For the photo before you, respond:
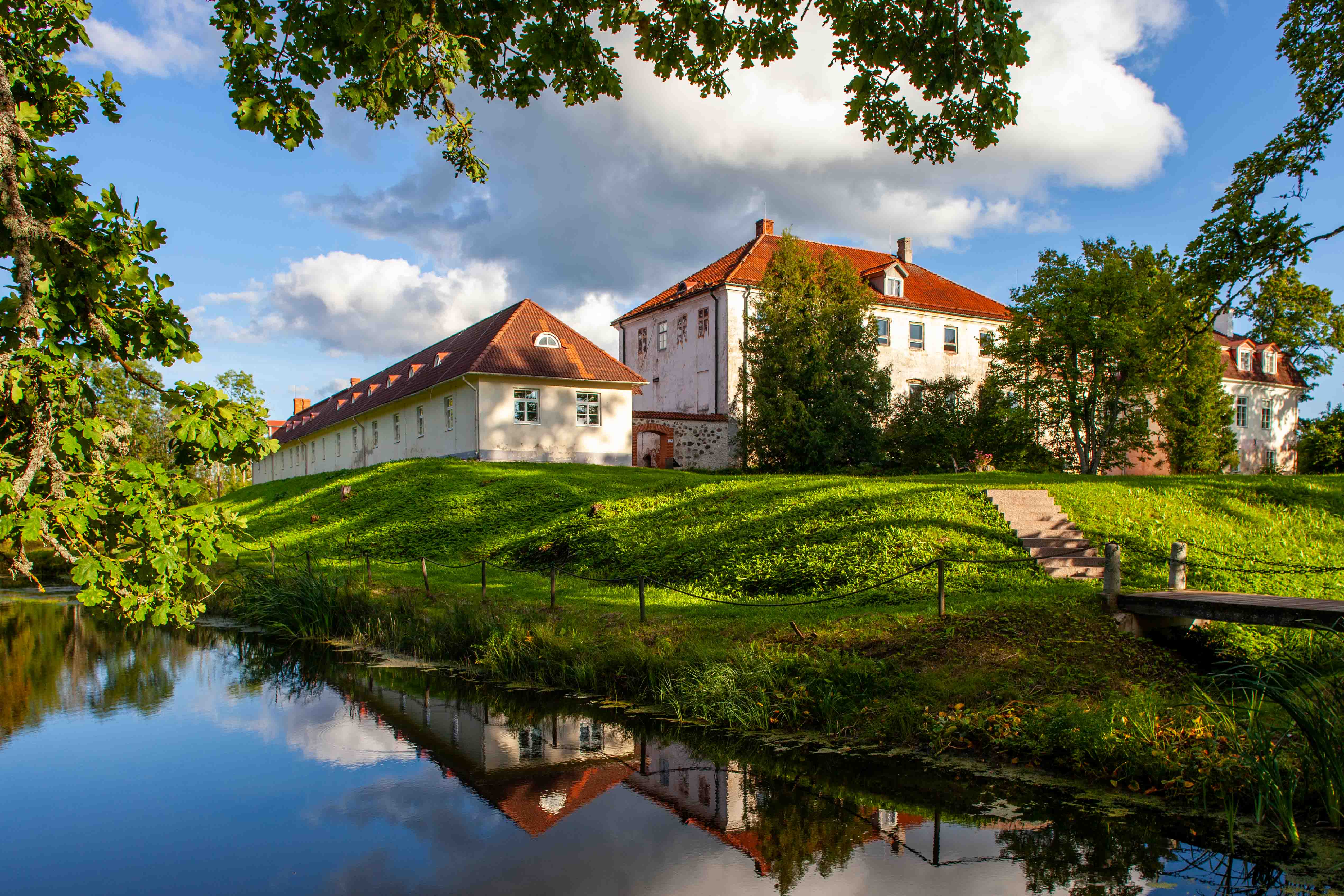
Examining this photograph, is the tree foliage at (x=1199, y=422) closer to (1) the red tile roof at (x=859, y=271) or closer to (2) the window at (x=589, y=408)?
(1) the red tile roof at (x=859, y=271)

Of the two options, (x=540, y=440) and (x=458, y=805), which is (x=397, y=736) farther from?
(x=540, y=440)

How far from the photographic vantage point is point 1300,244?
603 inches

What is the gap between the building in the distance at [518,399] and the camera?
32062mm

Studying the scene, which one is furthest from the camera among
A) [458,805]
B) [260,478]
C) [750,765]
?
[260,478]

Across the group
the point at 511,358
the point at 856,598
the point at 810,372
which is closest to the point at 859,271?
the point at 810,372

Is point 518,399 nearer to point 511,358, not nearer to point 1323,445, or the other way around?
point 511,358

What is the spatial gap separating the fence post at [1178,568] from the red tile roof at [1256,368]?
1698 inches

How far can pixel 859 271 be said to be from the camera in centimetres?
4306

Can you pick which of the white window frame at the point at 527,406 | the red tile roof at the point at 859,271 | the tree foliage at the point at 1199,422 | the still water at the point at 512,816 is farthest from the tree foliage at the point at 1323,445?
the still water at the point at 512,816

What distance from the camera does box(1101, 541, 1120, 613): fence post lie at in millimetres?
10914

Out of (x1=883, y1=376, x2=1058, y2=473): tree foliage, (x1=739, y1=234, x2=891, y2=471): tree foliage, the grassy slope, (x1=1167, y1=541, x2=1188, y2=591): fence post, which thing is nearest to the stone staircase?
the grassy slope

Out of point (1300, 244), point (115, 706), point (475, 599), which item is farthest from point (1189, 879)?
point (1300, 244)

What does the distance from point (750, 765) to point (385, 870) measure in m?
3.45

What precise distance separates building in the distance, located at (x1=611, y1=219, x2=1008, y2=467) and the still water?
84.0 feet
